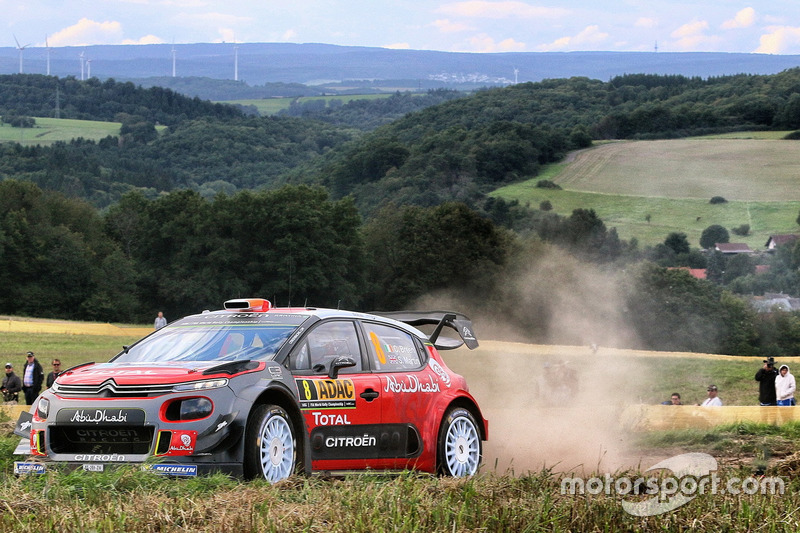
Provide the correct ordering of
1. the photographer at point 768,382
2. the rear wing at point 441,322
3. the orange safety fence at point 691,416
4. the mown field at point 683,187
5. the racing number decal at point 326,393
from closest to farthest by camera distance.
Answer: the racing number decal at point 326,393
the rear wing at point 441,322
the orange safety fence at point 691,416
the photographer at point 768,382
the mown field at point 683,187

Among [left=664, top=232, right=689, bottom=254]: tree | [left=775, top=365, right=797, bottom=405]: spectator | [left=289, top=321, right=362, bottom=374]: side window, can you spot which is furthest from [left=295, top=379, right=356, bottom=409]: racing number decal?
[left=664, top=232, right=689, bottom=254]: tree

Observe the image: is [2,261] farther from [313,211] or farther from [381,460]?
[381,460]

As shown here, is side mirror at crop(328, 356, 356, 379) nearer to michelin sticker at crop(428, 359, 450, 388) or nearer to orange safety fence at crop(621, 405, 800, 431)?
michelin sticker at crop(428, 359, 450, 388)

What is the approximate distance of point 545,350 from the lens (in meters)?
35.0

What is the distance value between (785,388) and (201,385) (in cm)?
1297

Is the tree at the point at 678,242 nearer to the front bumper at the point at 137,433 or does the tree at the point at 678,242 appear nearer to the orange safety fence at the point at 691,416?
the orange safety fence at the point at 691,416

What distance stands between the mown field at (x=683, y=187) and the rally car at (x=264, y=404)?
92.7 meters

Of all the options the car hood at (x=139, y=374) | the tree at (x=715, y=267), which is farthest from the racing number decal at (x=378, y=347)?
the tree at (x=715, y=267)

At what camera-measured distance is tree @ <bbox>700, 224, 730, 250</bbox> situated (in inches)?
3824

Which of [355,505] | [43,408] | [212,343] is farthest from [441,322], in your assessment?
[355,505]

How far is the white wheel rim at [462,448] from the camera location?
368 inches

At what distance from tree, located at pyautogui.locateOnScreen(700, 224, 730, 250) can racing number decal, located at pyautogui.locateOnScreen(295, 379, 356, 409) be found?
9264 centimetres

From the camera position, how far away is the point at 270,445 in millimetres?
7746

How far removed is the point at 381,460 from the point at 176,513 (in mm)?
3090
